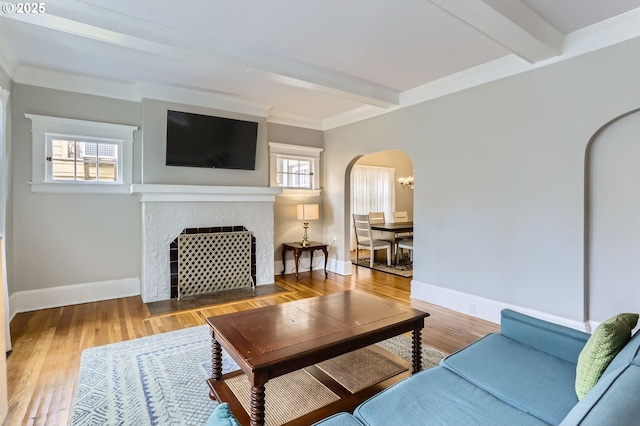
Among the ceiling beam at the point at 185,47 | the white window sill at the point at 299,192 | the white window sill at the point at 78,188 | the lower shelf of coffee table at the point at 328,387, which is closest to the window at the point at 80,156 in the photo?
the white window sill at the point at 78,188

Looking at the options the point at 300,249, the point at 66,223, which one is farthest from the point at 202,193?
the point at 300,249

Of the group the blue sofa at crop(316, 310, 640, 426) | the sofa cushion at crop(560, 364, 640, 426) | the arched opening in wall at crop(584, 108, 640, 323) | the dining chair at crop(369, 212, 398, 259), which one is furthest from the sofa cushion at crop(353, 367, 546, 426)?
the dining chair at crop(369, 212, 398, 259)

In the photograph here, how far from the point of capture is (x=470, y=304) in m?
3.79

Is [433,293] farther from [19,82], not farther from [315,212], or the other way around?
[19,82]

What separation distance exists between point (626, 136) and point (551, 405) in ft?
8.68

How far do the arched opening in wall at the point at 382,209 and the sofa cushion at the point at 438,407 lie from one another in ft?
15.0

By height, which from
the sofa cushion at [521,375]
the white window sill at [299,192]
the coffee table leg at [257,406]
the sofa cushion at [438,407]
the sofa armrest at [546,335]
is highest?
the white window sill at [299,192]

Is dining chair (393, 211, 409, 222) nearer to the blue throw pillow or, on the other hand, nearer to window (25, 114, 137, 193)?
window (25, 114, 137, 193)

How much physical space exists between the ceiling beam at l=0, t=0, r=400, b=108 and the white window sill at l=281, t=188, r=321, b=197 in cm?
211

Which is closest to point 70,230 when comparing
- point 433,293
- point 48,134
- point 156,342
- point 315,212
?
point 48,134

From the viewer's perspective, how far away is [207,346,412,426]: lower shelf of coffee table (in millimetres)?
1927

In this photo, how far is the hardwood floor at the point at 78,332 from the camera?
2.15 m

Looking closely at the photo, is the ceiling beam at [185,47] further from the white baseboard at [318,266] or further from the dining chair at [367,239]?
the white baseboard at [318,266]

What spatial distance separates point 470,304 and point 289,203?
130 inches
